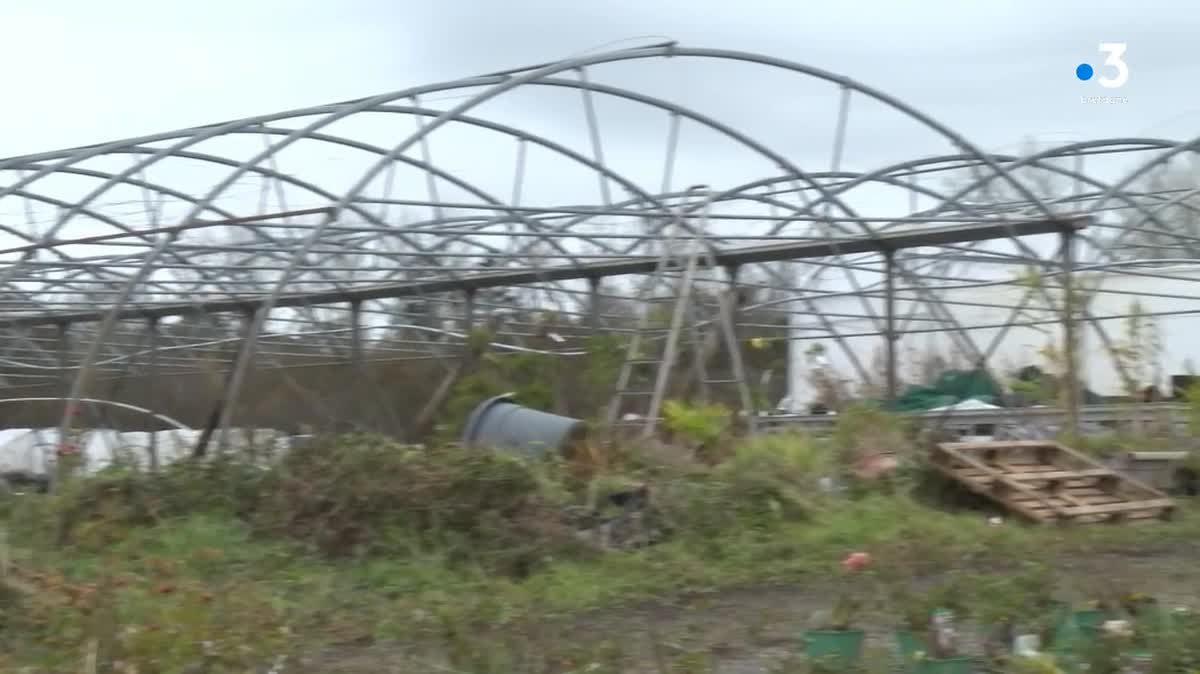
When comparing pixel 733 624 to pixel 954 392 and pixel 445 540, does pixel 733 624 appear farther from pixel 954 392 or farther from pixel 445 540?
pixel 954 392

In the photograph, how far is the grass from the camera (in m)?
7.27

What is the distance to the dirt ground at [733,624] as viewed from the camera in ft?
21.1

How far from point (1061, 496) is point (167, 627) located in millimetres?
7751

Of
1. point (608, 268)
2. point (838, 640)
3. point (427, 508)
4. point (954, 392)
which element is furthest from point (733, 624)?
point (954, 392)

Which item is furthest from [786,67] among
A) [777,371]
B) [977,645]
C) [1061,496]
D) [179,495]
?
[777,371]

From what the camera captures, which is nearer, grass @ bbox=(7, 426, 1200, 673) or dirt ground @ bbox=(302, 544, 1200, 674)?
dirt ground @ bbox=(302, 544, 1200, 674)

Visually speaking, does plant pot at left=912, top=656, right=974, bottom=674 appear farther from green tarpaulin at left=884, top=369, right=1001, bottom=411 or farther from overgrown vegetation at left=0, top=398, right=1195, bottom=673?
green tarpaulin at left=884, top=369, right=1001, bottom=411

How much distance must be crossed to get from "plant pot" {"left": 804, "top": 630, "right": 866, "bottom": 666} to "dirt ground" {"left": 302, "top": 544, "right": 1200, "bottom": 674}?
235 mm

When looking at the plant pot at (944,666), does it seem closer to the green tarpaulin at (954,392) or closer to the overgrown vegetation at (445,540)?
the overgrown vegetation at (445,540)

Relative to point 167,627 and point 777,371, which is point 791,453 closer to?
point 167,627

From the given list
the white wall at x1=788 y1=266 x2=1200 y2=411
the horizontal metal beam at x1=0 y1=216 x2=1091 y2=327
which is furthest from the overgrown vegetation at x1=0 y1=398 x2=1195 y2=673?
the white wall at x1=788 y1=266 x2=1200 y2=411

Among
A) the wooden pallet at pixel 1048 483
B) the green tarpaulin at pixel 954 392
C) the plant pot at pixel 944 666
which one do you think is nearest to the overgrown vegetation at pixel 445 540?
the wooden pallet at pixel 1048 483

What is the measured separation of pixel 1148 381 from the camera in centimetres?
1650

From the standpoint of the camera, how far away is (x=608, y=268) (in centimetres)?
1583
